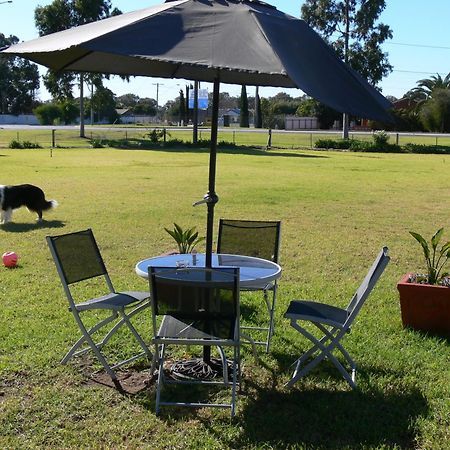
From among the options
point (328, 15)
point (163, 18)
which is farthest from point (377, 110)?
point (328, 15)

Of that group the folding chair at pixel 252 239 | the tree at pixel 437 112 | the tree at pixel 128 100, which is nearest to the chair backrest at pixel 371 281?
the folding chair at pixel 252 239

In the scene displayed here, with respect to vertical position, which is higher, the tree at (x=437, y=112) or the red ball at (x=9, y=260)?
the tree at (x=437, y=112)

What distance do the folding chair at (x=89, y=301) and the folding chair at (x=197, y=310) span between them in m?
0.53

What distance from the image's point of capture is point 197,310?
12.1ft

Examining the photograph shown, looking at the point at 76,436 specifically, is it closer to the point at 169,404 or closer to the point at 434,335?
the point at 169,404

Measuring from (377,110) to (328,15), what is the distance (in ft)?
141

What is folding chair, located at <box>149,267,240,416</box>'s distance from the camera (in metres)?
3.56

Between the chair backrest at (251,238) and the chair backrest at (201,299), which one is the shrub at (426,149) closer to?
the chair backrest at (251,238)

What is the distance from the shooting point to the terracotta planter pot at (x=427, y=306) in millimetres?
4977

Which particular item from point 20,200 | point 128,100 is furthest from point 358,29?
point 128,100

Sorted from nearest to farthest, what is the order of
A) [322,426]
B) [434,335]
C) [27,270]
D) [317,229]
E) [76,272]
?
1. [322,426]
2. [76,272]
3. [434,335]
4. [27,270]
5. [317,229]

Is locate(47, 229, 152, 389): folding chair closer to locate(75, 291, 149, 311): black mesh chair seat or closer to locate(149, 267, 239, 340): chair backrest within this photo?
locate(75, 291, 149, 311): black mesh chair seat

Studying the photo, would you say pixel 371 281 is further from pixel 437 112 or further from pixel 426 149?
pixel 437 112

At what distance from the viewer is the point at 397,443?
3.37m
